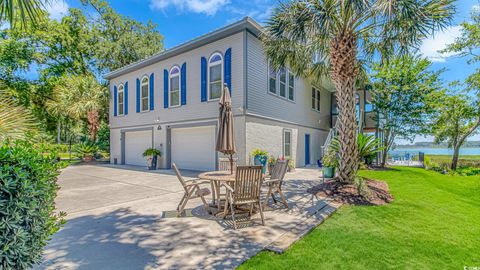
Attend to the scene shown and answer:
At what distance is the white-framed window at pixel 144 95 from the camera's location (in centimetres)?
1464

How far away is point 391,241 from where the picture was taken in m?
3.86

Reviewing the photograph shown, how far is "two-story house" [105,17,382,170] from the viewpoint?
10422 mm

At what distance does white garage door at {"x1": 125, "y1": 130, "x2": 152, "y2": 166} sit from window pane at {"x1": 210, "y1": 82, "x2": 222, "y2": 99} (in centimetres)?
563

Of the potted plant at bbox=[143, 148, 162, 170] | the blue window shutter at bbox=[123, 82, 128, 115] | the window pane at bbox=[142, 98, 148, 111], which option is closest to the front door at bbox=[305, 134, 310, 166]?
the potted plant at bbox=[143, 148, 162, 170]

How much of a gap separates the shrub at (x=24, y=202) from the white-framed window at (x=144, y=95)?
12904 millimetres

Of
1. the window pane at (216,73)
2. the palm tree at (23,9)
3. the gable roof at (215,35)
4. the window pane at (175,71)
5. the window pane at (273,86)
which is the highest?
the gable roof at (215,35)

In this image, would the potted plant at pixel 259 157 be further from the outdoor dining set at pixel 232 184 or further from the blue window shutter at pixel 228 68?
the outdoor dining set at pixel 232 184

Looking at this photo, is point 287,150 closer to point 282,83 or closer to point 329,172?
point 282,83

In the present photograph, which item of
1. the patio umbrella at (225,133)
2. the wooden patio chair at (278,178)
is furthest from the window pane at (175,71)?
the wooden patio chair at (278,178)

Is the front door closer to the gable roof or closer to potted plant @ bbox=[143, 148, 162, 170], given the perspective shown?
the gable roof

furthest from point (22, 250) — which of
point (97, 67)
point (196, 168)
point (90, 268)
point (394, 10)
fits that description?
point (97, 67)

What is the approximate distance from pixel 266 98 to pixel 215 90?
2429 mm

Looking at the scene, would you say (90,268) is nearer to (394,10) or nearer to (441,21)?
(394,10)

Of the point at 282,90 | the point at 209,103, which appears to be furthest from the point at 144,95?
the point at 282,90
